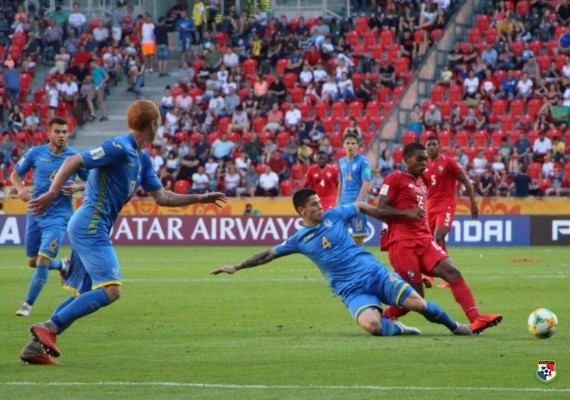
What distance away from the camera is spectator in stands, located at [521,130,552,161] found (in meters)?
32.6

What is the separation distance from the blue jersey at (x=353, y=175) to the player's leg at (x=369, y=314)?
341 inches

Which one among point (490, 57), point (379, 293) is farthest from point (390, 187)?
point (490, 57)

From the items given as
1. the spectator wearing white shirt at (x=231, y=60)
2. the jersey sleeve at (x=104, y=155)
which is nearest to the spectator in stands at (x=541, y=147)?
the spectator wearing white shirt at (x=231, y=60)

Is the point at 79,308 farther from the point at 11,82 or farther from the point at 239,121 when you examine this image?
the point at 11,82

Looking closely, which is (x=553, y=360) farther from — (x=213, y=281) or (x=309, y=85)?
(x=309, y=85)

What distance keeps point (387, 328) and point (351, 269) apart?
0.68 m

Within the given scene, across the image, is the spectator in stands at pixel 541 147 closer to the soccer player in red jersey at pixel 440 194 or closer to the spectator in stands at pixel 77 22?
the soccer player in red jersey at pixel 440 194

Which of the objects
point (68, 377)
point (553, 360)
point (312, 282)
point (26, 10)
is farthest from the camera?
point (26, 10)

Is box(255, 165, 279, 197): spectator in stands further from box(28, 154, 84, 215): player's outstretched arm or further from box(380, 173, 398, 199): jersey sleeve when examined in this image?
box(28, 154, 84, 215): player's outstretched arm

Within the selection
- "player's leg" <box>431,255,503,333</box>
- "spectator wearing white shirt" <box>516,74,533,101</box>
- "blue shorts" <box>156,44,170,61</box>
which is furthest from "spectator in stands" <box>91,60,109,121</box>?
"player's leg" <box>431,255,503,333</box>

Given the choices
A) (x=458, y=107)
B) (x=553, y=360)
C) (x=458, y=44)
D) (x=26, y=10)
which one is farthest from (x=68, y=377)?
(x=26, y=10)

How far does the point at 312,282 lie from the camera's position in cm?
1962

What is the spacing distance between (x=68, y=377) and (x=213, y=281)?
36.7ft

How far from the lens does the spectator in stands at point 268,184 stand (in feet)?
110
